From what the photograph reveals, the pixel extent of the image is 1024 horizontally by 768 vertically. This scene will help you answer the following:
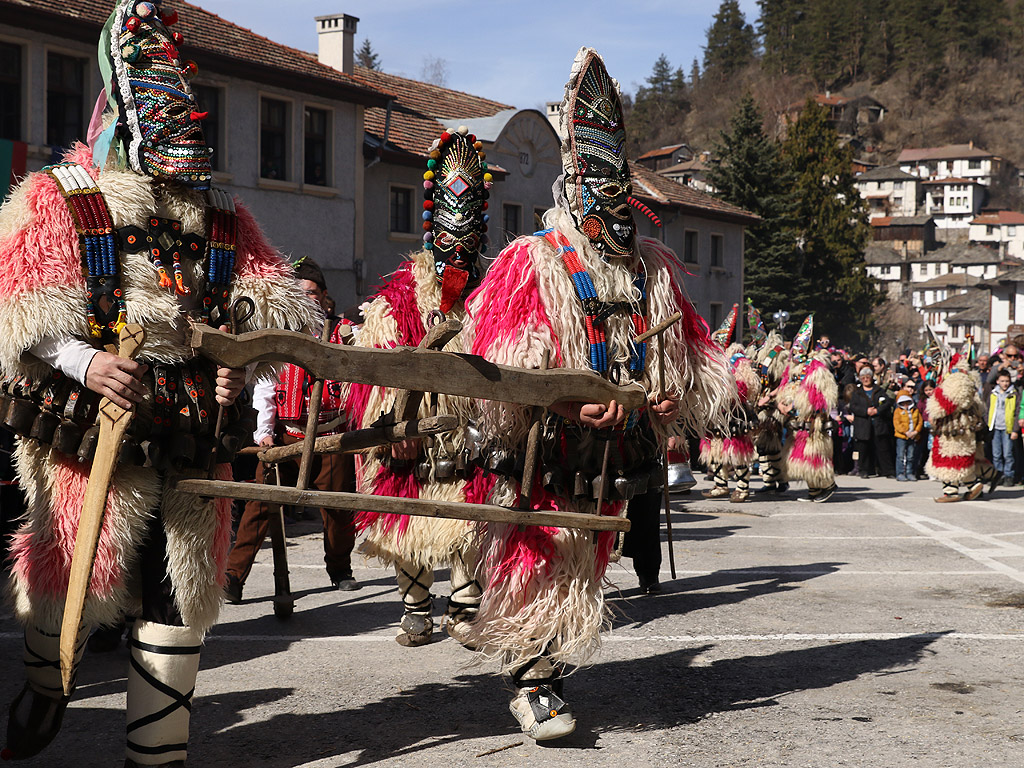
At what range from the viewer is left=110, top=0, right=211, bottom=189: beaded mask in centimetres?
372

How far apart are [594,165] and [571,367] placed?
2.85 ft

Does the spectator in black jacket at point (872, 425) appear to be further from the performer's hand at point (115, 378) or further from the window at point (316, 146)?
the performer's hand at point (115, 378)

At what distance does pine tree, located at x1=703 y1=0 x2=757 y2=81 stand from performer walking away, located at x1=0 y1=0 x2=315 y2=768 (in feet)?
419

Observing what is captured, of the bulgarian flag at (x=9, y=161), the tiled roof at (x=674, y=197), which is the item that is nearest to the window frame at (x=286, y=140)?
the bulgarian flag at (x=9, y=161)

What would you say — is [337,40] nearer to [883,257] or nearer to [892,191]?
[883,257]

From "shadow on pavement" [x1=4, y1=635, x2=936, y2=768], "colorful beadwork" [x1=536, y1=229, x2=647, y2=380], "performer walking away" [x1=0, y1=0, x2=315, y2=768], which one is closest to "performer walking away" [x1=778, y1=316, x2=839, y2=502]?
"shadow on pavement" [x1=4, y1=635, x2=936, y2=768]

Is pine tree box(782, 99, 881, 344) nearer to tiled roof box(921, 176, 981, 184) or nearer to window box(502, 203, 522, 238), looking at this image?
window box(502, 203, 522, 238)

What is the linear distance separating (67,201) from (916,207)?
119 meters

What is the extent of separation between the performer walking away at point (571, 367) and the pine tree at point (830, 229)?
154 feet

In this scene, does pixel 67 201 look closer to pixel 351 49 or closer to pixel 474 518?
pixel 474 518

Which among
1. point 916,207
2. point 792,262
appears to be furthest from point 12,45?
point 916,207

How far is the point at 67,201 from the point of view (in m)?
3.58

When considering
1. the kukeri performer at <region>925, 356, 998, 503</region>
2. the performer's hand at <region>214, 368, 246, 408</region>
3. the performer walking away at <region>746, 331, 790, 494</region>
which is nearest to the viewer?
the performer's hand at <region>214, 368, 246, 408</region>

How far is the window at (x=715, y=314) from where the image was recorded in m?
39.4
